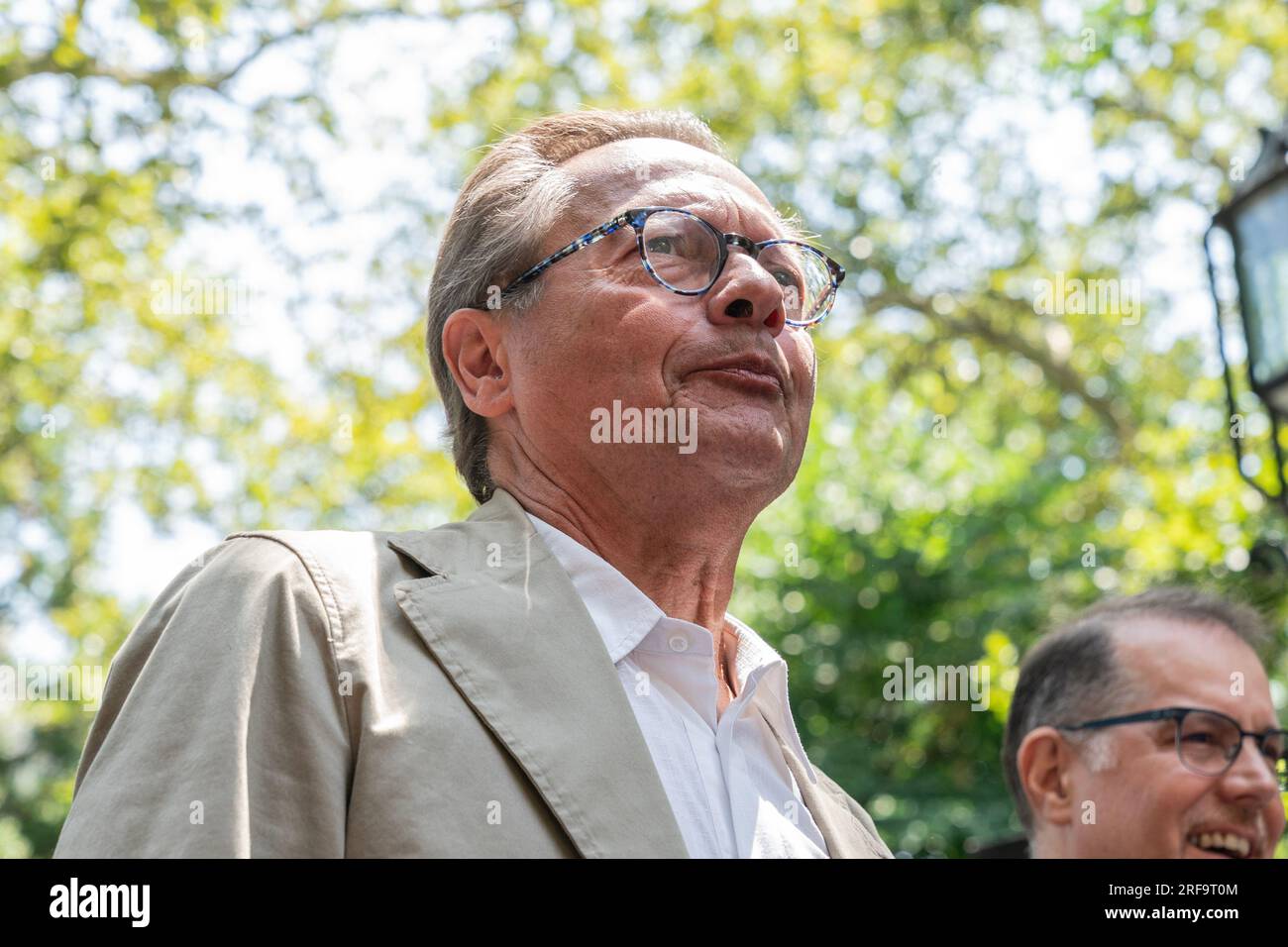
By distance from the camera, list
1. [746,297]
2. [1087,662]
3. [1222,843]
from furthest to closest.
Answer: [1087,662] → [1222,843] → [746,297]

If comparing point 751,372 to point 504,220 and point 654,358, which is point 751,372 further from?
point 504,220

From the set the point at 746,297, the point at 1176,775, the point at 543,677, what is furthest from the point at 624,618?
the point at 1176,775

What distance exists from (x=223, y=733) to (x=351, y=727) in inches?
6.4

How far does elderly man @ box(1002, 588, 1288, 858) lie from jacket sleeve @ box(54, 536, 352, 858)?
1.94m

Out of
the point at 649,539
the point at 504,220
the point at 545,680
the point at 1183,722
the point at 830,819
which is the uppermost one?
the point at 504,220

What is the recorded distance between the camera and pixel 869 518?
8.00 m

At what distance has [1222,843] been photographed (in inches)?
112

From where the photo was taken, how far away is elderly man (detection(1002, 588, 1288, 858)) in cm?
289

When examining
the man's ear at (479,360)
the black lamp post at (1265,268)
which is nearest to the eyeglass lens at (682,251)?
the man's ear at (479,360)

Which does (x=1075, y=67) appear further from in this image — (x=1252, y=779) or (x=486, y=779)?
(x=486, y=779)

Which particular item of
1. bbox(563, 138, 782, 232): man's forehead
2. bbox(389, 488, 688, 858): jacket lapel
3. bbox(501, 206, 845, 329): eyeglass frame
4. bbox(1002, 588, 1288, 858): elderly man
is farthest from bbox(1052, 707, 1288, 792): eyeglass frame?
bbox(389, 488, 688, 858): jacket lapel

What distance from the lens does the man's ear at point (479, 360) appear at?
246cm

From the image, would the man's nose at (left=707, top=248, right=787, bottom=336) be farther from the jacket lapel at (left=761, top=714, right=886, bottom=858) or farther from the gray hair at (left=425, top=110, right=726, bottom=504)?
the jacket lapel at (left=761, top=714, right=886, bottom=858)
